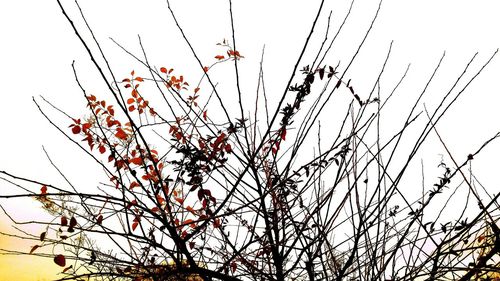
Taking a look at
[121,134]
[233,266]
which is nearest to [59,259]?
[233,266]

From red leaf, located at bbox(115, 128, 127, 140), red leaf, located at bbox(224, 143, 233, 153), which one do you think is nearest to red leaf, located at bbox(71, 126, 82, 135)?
red leaf, located at bbox(115, 128, 127, 140)

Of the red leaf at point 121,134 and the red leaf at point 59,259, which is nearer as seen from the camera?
the red leaf at point 59,259

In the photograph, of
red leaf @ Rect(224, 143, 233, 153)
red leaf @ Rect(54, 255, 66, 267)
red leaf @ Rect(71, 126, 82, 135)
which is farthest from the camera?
red leaf @ Rect(71, 126, 82, 135)

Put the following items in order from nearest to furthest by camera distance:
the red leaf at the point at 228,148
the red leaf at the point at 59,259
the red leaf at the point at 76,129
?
the red leaf at the point at 59,259 < the red leaf at the point at 228,148 < the red leaf at the point at 76,129

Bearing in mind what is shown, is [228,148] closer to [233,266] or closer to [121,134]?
[233,266]

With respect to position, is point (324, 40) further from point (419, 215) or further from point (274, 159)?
point (419, 215)

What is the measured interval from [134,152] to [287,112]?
2.58 meters

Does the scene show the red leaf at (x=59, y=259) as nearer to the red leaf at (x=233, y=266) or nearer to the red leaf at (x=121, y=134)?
the red leaf at (x=233, y=266)

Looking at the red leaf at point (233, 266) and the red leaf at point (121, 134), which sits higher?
the red leaf at point (121, 134)

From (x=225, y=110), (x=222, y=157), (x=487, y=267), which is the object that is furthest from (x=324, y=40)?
(x=487, y=267)

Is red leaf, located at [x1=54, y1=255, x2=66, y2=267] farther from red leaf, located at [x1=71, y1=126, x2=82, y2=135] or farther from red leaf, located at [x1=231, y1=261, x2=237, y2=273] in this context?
red leaf, located at [x1=71, y1=126, x2=82, y2=135]

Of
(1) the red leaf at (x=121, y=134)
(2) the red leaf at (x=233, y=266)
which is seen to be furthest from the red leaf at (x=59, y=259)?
(1) the red leaf at (x=121, y=134)

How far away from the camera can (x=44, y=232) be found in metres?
3.10

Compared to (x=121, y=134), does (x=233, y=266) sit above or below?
below
